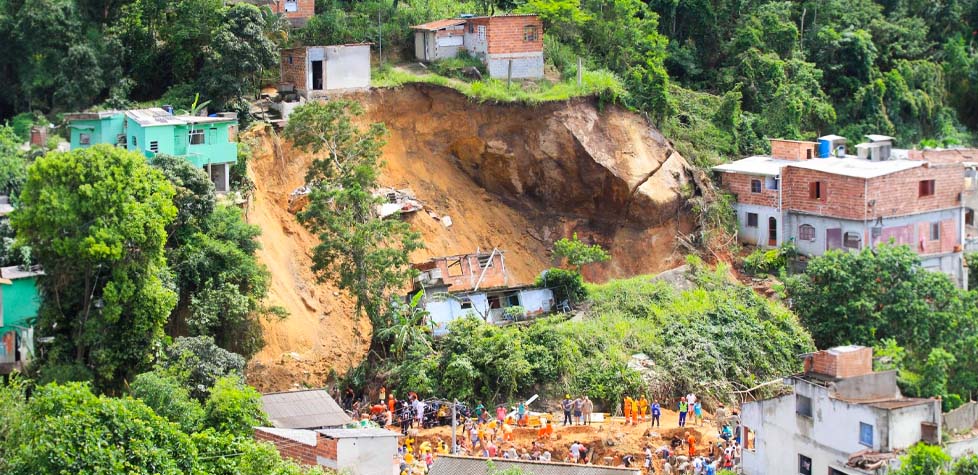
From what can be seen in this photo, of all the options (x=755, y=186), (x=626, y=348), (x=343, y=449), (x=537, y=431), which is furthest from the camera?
(x=755, y=186)

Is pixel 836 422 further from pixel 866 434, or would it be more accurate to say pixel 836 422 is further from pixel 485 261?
pixel 485 261

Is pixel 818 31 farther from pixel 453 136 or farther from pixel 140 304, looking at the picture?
pixel 140 304

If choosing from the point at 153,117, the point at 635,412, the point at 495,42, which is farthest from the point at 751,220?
the point at 153,117

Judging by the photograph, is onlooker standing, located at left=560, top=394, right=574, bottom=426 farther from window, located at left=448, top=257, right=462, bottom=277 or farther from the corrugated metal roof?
the corrugated metal roof

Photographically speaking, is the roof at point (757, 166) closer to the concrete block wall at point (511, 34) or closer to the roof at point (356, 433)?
the concrete block wall at point (511, 34)

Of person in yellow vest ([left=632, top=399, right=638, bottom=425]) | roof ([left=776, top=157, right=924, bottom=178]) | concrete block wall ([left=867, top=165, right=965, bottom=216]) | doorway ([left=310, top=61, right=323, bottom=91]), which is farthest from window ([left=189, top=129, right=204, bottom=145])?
concrete block wall ([left=867, top=165, right=965, bottom=216])

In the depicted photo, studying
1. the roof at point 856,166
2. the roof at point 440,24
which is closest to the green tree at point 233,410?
the roof at point 440,24

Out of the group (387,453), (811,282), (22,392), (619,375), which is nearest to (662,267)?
(811,282)
